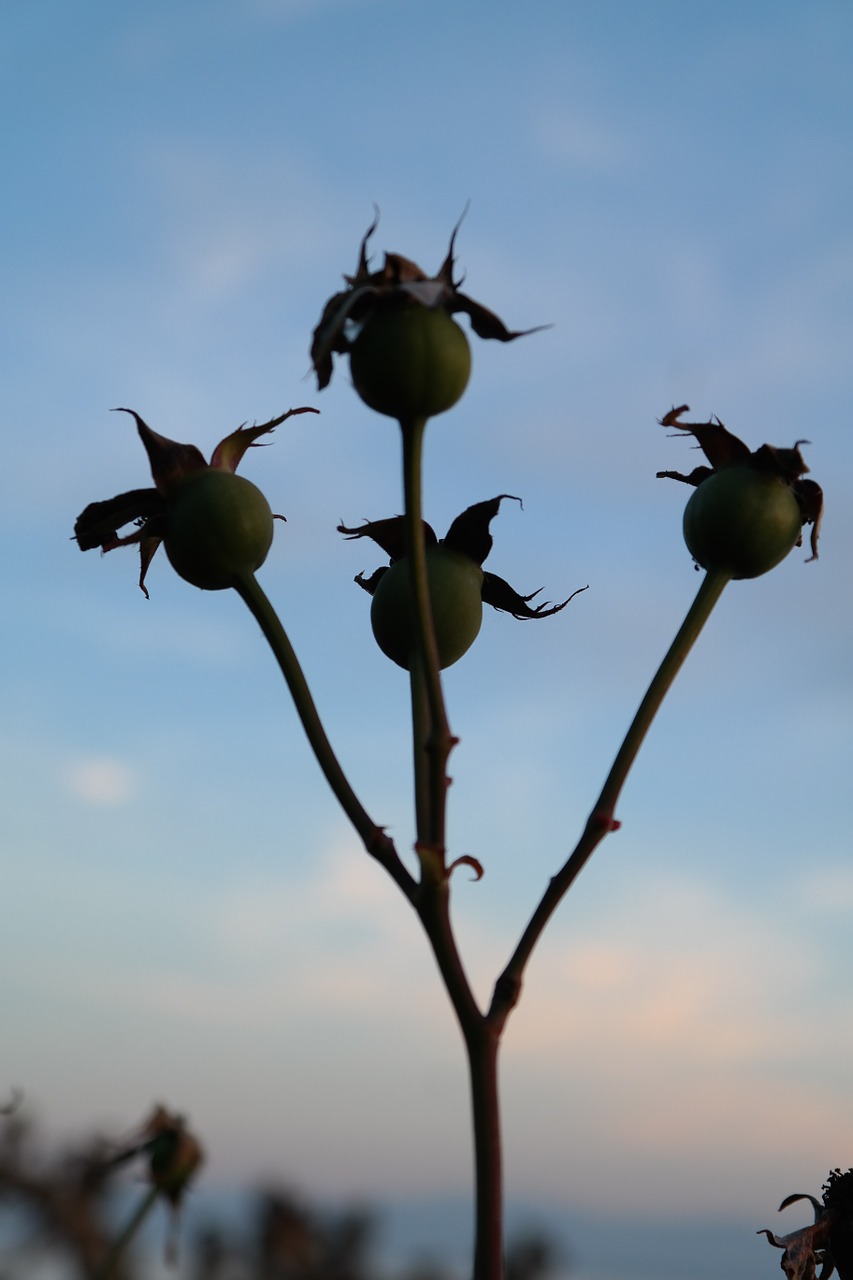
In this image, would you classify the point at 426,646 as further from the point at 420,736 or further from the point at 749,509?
the point at 749,509

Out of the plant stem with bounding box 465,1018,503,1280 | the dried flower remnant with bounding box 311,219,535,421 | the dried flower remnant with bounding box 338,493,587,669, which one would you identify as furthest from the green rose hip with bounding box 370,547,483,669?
the plant stem with bounding box 465,1018,503,1280

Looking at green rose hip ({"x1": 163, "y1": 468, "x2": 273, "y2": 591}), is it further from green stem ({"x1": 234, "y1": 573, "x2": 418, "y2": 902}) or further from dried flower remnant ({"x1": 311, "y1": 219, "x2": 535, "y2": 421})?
dried flower remnant ({"x1": 311, "y1": 219, "x2": 535, "y2": 421})

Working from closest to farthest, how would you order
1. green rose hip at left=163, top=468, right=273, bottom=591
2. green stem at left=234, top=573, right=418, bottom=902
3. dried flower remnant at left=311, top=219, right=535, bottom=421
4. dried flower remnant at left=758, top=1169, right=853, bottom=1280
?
dried flower remnant at left=311, top=219, right=535, bottom=421 < green stem at left=234, top=573, right=418, bottom=902 < green rose hip at left=163, top=468, right=273, bottom=591 < dried flower remnant at left=758, top=1169, right=853, bottom=1280

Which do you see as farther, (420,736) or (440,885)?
(420,736)

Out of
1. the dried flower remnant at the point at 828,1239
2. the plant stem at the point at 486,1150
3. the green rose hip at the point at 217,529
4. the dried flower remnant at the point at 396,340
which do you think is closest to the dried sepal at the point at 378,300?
the dried flower remnant at the point at 396,340

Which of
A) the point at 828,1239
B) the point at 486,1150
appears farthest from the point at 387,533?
the point at 828,1239

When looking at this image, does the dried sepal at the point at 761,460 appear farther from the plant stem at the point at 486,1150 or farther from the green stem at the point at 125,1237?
the green stem at the point at 125,1237
